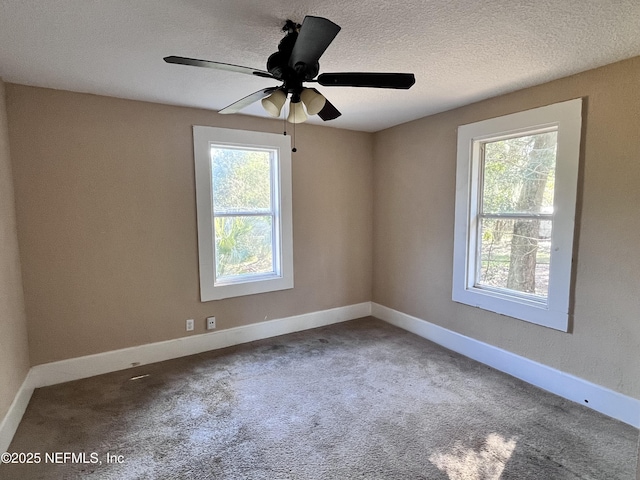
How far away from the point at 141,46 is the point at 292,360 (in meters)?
2.67

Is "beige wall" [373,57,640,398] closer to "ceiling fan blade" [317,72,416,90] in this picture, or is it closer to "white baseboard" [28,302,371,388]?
"white baseboard" [28,302,371,388]

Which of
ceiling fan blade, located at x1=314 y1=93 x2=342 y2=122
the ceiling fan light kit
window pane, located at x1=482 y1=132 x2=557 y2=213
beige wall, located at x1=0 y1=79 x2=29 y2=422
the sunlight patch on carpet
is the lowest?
the sunlight patch on carpet

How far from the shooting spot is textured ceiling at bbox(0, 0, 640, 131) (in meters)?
1.55

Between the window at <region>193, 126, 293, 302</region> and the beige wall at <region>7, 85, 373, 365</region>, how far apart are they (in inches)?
4.2

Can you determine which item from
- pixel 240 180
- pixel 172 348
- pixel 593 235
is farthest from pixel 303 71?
pixel 172 348

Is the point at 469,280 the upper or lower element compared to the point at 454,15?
lower

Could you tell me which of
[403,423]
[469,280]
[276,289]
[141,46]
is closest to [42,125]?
[141,46]

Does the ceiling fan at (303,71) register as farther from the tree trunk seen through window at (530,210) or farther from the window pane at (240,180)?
the tree trunk seen through window at (530,210)

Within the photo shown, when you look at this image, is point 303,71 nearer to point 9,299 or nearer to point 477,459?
point 477,459

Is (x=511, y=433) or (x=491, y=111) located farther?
(x=491, y=111)

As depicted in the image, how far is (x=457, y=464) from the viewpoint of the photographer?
1793 millimetres

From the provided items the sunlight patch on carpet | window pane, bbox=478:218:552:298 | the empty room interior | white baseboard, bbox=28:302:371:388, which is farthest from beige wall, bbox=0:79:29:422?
window pane, bbox=478:218:552:298

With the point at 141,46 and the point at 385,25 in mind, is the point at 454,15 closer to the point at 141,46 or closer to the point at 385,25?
the point at 385,25

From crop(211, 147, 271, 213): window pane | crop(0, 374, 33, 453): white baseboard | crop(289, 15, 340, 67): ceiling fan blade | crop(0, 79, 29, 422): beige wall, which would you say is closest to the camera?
crop(289, 15, 340, 67): ceiling fan blade
